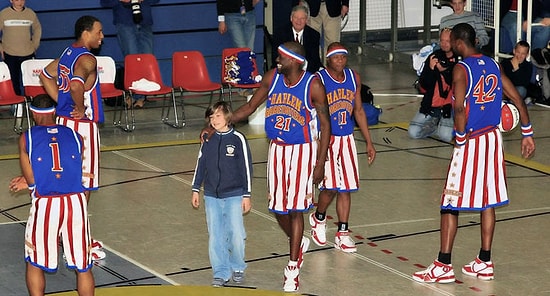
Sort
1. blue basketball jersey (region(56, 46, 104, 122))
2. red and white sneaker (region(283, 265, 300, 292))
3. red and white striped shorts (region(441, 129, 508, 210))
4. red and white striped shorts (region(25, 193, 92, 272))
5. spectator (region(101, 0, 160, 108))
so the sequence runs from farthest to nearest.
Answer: spectator (region(101, 0, 160, 108)) < blue basketball jersey (region(56, 46, 104, 122)) < red and white striped shorts (region(441, 129, 508, 210)) < red and white sneaker (region(283, 265, 300, 292)) < red and white striped shorts (region(25, 193, 92, 272))

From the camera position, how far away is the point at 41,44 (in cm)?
1909

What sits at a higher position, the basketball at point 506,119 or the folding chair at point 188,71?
the basketball at point 506,119

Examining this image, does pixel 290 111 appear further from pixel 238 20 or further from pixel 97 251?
pixel 238 20

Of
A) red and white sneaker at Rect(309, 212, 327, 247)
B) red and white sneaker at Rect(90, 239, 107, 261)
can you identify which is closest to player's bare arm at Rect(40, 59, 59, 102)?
red and white sneaker at Rect(90, 239, 107, 261)

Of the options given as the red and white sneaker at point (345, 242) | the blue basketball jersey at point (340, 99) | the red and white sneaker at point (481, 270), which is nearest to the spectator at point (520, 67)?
the blue basketball jersey at point (340, 99)

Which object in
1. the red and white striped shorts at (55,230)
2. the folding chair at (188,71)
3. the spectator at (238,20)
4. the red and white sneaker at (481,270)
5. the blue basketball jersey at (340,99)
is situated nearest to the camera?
the red and white striped shorts at (55,230)

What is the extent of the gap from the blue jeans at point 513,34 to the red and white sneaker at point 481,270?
966 centimetres

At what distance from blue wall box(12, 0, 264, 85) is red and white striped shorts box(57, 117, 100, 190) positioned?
27.6ft

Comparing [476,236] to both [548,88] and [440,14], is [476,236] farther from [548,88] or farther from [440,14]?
[440,14]

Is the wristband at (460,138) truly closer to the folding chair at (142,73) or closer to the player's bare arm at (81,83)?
the player's bare arm at (81,83)

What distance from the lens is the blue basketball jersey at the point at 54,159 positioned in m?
8.51

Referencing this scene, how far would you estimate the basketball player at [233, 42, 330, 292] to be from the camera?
32.0ft

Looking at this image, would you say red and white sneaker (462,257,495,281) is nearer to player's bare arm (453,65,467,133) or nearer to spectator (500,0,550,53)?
player's bare arm (453,65,467,133)

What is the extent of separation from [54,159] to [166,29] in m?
11.6
